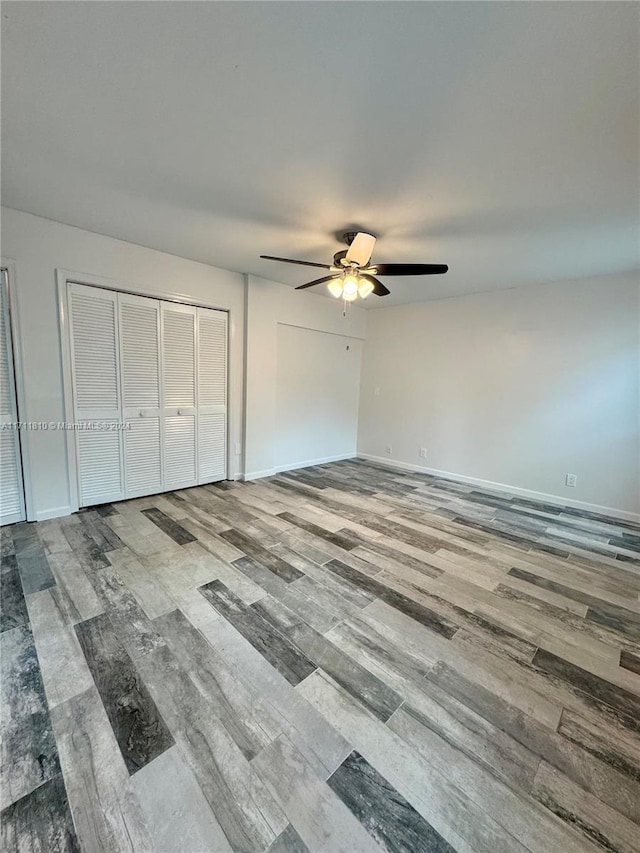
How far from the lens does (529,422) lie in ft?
13.3

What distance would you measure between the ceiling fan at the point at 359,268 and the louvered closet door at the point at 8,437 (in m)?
2.14

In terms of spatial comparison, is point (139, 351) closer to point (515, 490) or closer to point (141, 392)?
point (141, 392)

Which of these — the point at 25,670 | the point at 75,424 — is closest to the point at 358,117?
the point at 25,670

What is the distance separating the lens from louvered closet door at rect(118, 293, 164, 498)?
10.6ft

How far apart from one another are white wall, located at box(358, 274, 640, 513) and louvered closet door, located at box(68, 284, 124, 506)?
12.4ft

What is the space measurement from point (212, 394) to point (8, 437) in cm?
184

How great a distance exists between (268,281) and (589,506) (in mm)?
4534

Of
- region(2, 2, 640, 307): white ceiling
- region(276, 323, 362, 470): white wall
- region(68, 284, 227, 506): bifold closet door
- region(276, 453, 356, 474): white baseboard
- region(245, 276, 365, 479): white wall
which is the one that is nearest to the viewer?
region(2, 2, 640, 307): white ceiling

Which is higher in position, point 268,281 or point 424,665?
point 268,281

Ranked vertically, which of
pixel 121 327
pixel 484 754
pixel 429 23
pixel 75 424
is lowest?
pixel 484 754

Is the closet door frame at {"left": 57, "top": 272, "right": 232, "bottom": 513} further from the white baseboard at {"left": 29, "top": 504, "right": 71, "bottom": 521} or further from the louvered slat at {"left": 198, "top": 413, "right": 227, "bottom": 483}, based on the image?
the louvered slat at {"left": 198, "top": 413, "right": 227, "bottom": 483}

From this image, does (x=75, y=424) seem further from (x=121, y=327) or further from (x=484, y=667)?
(x=484, y=667)

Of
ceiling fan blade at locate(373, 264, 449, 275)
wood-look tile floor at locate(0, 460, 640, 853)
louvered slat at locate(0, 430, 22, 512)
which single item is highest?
ceiling fan blade at locate(373, 264, 449, 275)

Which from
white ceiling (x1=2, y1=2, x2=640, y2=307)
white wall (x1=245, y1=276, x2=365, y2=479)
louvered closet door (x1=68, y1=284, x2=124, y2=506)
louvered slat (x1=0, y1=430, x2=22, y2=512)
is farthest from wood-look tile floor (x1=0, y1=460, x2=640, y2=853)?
white ceiling (x1=2, y1=2, x2=640, y2=307)
